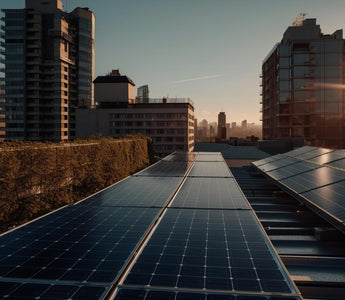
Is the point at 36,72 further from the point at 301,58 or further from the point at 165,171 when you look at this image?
the point at 165,171

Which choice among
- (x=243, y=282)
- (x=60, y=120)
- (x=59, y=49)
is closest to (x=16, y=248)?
(x=243, y=282)

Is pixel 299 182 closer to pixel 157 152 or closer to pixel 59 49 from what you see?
pixel 157 152

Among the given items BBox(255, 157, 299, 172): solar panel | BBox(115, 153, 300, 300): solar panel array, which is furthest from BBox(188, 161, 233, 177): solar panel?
BBox(115, 153, 300, 300): solar panel array

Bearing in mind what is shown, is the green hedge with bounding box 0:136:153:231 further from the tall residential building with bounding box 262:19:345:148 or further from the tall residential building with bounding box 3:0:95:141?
the tall residential building with bounding box 3:0:95:141

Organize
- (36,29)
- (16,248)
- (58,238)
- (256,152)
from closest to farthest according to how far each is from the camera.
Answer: (16,248) < (58,238) < (256,152) < (36,29)

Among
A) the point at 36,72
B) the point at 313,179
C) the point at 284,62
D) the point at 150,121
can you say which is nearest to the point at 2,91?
the point at 36,72

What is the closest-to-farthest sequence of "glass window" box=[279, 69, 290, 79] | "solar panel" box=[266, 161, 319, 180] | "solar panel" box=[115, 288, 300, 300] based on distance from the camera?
"solar panel" box=[115, 288, 300, 300], "solar panel" box=[266, 161, 319, 180], "glass window" box=[279, 69, 290, 79]

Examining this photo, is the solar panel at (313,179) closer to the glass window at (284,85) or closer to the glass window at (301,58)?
the glass window at (284,85)
